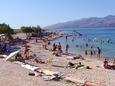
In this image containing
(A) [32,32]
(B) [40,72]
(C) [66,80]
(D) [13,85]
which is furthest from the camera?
(A) [32,32]

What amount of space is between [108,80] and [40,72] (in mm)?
5525

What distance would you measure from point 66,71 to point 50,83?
→ 17.0 ft

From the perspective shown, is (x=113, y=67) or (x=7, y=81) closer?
(x=7, y=81)

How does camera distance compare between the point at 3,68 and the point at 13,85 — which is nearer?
the point at 13,85

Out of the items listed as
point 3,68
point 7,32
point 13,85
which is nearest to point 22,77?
point 13,85

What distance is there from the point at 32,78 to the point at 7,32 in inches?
1841

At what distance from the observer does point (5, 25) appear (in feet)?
223

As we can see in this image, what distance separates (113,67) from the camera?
27.7 m

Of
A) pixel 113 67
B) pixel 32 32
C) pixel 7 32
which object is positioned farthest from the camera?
pixel 32 32

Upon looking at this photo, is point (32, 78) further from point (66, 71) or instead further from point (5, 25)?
point (5, 25)

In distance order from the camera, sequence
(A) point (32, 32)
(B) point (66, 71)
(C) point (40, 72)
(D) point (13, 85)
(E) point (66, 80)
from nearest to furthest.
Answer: (D) point (13, 85), (E) point (66, 80), (C) point (40, 72), (B) point (66, 71), (A) point (32, 32)

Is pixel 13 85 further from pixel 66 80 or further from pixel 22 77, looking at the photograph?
pixel 66 80

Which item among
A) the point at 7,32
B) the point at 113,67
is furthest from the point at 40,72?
the point at 7,32

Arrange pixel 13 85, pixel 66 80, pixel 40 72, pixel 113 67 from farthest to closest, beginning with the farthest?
pixel 113 67, pixel 40 72, pixel 66 80, pixel 13 85
